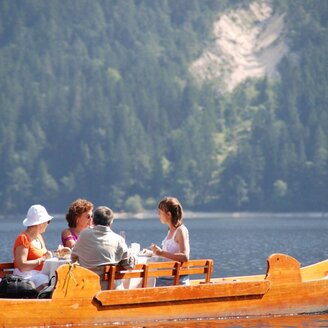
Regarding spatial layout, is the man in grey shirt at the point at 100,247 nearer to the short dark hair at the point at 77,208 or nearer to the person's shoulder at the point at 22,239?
the short dark hair at the point at 77,208

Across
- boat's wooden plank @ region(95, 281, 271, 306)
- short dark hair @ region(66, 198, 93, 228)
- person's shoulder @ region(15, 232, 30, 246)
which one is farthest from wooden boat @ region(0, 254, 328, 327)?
short dark hair @ region(66, 198, 93, 228)

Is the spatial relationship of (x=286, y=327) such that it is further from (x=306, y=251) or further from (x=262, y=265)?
(x=306, y=251)

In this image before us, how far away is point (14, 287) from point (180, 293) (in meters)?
3.09

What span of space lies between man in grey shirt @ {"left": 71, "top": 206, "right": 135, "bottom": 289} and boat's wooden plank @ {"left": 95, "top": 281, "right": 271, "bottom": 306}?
464mm

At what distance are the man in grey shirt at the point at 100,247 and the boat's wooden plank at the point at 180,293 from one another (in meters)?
0.46

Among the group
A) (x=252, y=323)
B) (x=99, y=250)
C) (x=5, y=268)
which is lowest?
→ (x=252, y=323)

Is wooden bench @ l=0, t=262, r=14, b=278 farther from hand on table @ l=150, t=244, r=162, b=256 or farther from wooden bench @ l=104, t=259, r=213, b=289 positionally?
hand on table @ l=150, t=244, r=162, b=256

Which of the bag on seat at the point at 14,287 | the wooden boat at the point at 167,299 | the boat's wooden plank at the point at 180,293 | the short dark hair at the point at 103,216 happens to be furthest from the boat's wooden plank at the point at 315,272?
the bag on seat at the point at 14,287

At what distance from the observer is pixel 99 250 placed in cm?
2309

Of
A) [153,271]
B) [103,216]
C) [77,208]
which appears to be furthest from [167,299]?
[77,208]

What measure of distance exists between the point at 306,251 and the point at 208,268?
4221cm

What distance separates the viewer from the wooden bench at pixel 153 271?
23.3 meters

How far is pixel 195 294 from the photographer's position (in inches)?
950

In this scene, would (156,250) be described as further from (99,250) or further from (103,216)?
(103,216)
